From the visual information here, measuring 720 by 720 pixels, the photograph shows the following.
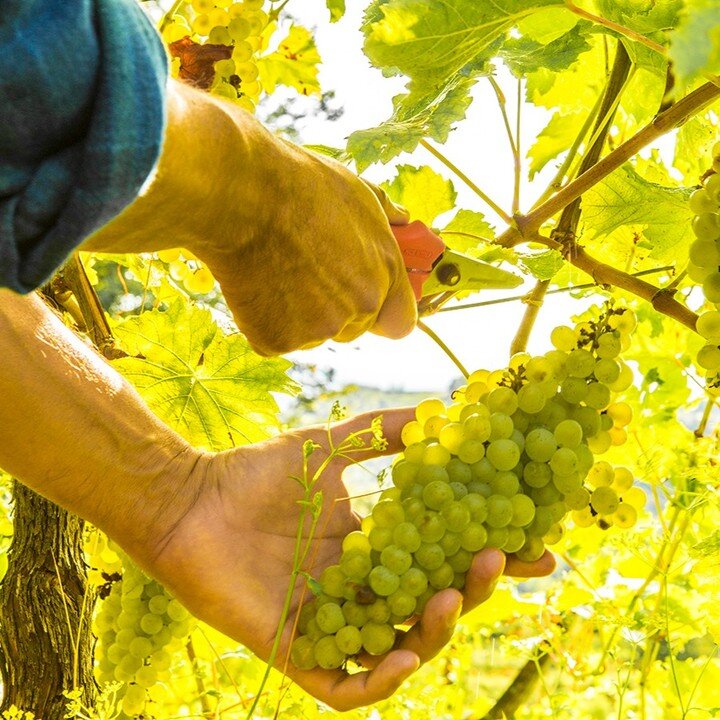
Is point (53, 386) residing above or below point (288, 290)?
below

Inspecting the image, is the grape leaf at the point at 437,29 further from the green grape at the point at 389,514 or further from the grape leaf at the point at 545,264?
the green grape at the point at 389,514

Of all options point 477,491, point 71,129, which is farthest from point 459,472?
point 71,129

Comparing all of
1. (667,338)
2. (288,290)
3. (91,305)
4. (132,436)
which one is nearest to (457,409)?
(288,290)

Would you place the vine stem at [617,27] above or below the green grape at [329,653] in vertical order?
Answer: above

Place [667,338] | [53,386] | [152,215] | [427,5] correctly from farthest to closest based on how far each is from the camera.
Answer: [667,338], [53,386], [427,5], [152,215]

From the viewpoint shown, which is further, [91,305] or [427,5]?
[91,305]

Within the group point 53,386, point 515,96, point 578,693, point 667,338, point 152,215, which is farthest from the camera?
point 667,338

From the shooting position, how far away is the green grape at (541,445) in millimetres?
872

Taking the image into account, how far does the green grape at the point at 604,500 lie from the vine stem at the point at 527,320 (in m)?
0.17

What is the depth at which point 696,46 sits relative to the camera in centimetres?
45

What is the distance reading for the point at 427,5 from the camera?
85 cm

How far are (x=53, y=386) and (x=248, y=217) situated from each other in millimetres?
306

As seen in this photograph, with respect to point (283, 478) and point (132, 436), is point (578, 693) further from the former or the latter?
point (132, 436)

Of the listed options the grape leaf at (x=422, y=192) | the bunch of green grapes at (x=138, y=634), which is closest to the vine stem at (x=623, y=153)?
the grape leaf at (x=422, y=192)
